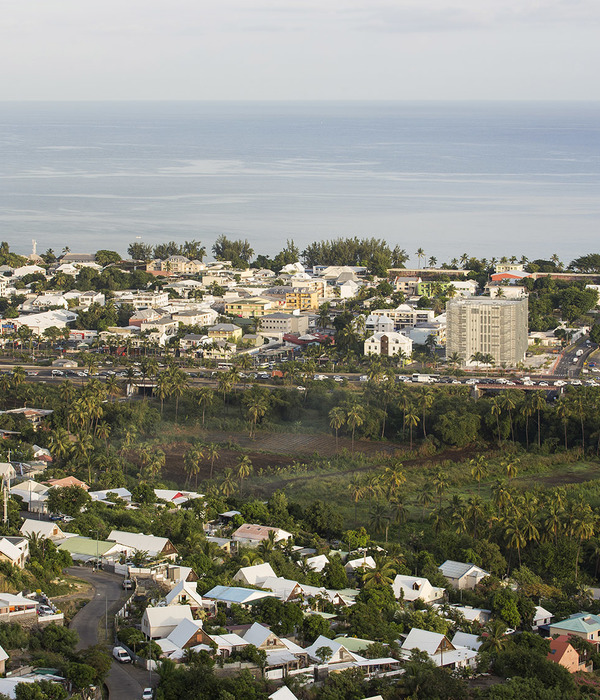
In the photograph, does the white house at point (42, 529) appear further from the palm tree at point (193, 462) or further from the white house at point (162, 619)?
the palm tree at point (193, 462)

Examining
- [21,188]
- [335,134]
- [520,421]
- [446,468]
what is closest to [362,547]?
[446,468]

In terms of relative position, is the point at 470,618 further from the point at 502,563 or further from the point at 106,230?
the point at 106,230

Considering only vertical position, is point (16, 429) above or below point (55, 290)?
below

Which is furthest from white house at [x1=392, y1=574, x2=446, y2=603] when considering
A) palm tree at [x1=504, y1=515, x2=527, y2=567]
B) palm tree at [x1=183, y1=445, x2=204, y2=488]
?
palm tree at [x1=183, y1=445, x2=204, y2=488]

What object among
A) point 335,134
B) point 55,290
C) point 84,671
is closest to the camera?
point 84,671

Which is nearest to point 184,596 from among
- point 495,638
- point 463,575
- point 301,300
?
point 495,638

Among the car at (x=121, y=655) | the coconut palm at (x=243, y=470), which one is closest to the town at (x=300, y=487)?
the car at (x=121, y=655)
